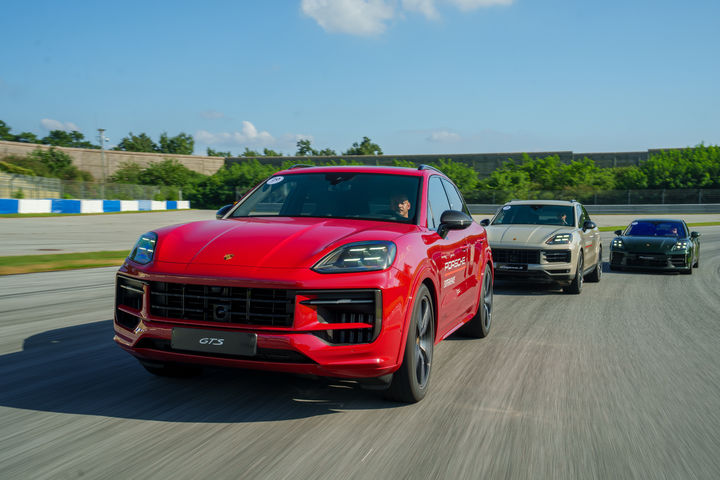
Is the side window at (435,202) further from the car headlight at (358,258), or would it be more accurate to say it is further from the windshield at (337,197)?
the car headlight at (358,258)

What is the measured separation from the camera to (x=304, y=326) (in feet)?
12.9

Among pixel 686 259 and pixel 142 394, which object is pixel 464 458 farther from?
pixel 686 259

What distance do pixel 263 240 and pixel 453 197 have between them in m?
2.91

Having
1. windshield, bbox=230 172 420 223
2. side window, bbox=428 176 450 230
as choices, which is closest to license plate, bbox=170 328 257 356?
windshield, bbox=230 172 420 223

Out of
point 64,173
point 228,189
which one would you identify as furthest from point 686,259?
point 64,173

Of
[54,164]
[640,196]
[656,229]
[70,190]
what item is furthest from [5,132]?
[656,229]

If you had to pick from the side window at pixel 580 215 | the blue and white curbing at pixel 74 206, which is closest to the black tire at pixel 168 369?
the side window at pixel 580 215

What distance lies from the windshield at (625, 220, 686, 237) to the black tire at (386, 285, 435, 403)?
13322 mm

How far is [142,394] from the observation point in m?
4.56

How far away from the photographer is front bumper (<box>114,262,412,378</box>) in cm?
394

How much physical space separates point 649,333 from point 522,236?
4.02 meters

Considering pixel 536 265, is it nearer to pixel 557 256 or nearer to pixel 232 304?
pixel 557 256

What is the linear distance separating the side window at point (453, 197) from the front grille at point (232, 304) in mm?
2949

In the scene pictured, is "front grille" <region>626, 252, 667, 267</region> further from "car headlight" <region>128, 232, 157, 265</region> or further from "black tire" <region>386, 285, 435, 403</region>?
"car headlight" <region>128, 232, 157, 265</region>
